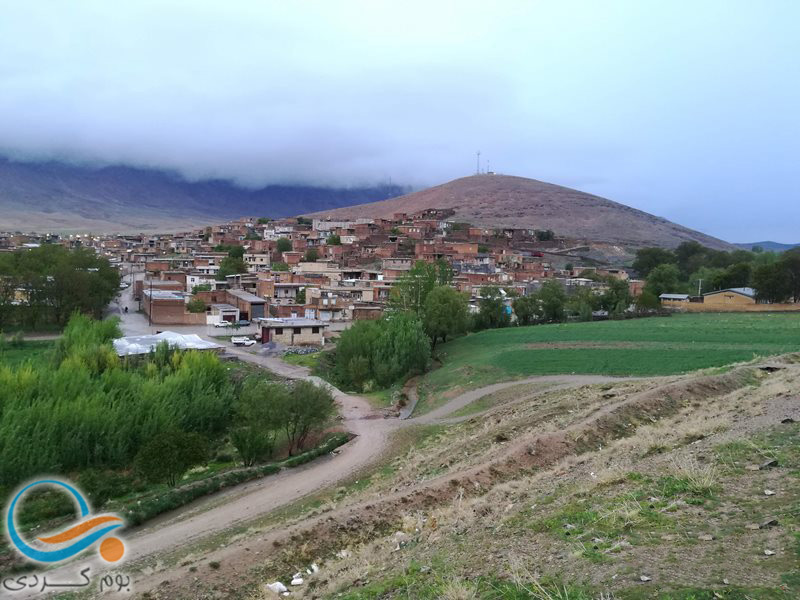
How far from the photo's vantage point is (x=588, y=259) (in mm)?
94438

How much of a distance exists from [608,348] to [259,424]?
19162 mm

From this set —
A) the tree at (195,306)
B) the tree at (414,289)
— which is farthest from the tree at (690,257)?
the tree at (195,306)

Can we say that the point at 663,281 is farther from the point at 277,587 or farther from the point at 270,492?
the point at 277,587

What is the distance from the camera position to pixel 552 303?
45.5m

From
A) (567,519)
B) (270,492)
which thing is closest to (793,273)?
(270,492)

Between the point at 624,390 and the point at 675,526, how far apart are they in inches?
517

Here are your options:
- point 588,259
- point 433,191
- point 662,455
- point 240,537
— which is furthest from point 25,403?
point 433,191

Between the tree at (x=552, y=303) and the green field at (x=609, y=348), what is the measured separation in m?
5.76

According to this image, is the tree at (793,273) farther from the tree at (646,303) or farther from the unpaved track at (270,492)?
the unpaved track at (270,492)

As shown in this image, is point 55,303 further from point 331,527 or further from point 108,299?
point 331,527

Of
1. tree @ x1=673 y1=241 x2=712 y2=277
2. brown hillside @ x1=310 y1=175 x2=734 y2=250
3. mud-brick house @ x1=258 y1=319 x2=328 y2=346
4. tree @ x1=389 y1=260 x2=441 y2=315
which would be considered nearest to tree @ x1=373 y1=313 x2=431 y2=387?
tree @ x1=389 y1=260 x2=441 y2=315

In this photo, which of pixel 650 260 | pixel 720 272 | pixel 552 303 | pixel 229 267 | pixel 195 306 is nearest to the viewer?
pixel 552 303

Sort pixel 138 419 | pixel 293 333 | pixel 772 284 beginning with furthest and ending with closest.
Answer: pixel 772 284, pixel 293 333, pixel 138 419

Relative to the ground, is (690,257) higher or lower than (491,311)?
higher
